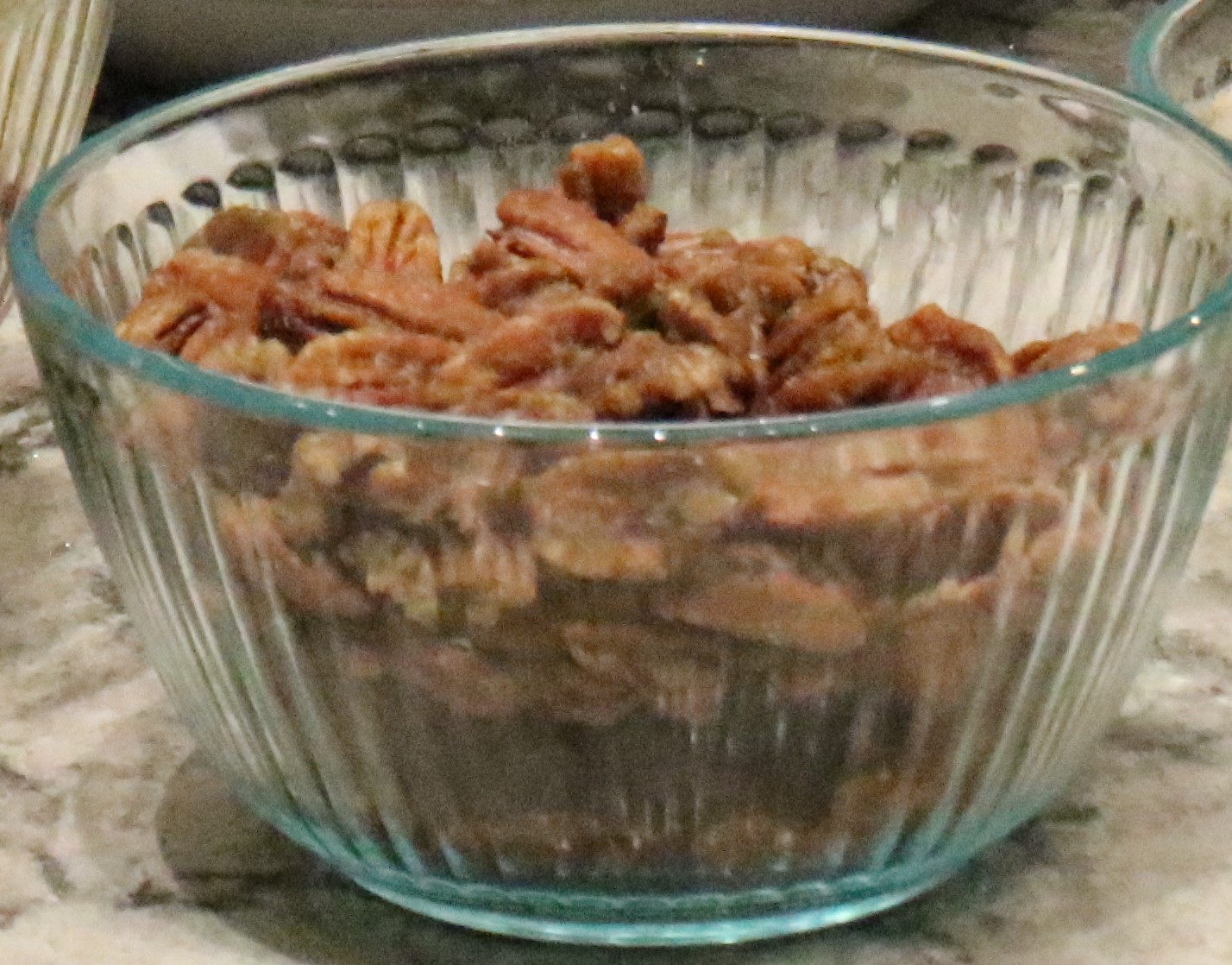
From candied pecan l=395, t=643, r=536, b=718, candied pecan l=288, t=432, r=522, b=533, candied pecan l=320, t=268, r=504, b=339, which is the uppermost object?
candied pecan l=288, t=432, r=522, b=533

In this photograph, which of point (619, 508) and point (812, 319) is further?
point (812, 319)

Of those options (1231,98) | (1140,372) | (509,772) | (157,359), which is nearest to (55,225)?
(157,359)

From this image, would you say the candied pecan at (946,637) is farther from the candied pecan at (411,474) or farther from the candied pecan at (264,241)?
the candied pecan at (264,241)

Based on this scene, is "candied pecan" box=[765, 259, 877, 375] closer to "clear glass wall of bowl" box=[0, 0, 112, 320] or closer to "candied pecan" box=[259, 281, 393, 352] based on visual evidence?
"candied pecan" box=[259, 281, 393, 352]

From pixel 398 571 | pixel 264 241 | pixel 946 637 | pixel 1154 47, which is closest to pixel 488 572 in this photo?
pixel 398 571

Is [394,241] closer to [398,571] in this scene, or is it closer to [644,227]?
[644,227]

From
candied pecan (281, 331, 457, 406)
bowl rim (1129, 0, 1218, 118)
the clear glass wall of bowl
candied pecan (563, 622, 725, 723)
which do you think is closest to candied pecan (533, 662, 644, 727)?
candied pecan (563, 622, 725, 723)

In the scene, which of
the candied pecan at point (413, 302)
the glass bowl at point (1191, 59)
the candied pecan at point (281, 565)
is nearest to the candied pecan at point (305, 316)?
the candied pecan at point (413, 302)
